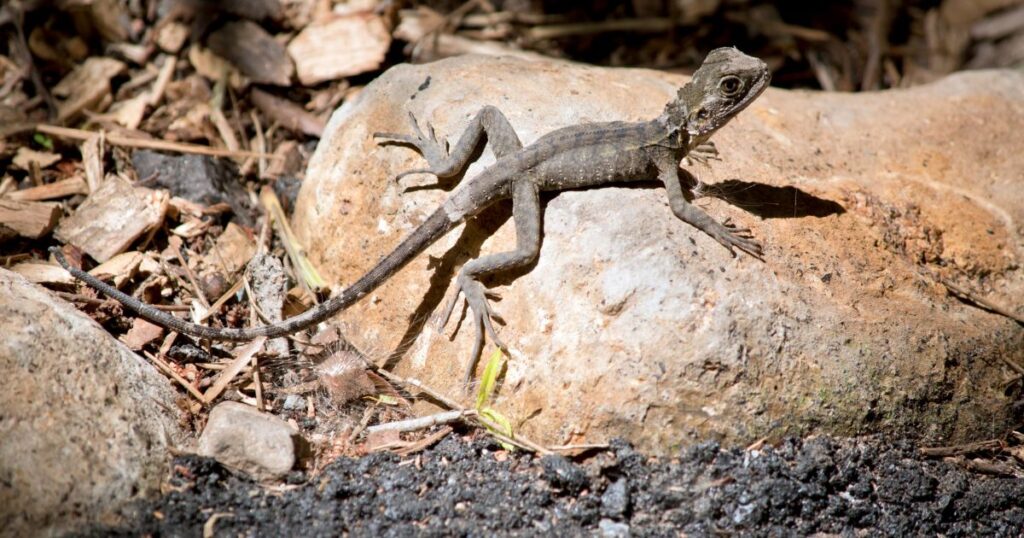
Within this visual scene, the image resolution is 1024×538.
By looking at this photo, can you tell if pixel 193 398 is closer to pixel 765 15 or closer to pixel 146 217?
pixel 146 217

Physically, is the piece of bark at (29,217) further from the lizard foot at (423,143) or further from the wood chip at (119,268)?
the lizard foot at (423,143)

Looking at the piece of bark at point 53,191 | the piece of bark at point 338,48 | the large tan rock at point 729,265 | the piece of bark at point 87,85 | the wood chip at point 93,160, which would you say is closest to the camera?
the large tan rock at point 729,265

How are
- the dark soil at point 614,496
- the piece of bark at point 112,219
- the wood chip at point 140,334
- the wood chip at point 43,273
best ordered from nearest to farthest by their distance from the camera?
the dark soil at point 614,496
the wood chip at point 140,334
the wood chip at point 43,273
the piece of bark at point 112,219

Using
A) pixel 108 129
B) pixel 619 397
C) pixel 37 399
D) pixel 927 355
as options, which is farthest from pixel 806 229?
pixel 108 129

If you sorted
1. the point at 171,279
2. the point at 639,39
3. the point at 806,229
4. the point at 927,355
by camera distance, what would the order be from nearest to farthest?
the point at 927,355 < the point at 806,229 < the point at 171,279 < the point at 639,39

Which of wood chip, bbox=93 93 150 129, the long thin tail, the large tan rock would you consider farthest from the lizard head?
wood chip, bbox=93 93 150 129

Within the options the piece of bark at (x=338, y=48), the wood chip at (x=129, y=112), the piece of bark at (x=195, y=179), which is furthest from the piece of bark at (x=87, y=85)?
the piece of bark at (x=338, y=48)
